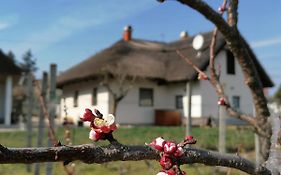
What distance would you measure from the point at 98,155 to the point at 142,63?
27105 millimetres

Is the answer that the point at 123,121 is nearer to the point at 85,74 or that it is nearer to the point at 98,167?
the point at 85,74

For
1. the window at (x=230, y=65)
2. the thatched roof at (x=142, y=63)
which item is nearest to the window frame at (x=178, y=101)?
the thatched roof at (x=142, y=63)

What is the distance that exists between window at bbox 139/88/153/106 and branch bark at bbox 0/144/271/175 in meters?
26.7

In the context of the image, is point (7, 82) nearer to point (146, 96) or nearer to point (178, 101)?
point (146, 96)

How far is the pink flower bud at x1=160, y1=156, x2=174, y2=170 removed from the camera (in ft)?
2.51

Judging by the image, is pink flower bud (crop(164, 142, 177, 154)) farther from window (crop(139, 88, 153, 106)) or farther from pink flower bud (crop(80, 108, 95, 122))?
window (crop(139, 88, 153, 106))

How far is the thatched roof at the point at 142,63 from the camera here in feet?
84.8

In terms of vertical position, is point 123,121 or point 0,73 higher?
point 0,73

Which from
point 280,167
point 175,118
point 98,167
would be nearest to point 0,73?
point 175,118

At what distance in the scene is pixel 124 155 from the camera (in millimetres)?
767

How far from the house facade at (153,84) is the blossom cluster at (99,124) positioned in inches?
954

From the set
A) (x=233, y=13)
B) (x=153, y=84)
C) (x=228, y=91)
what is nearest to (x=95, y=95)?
(x=153, y=84)

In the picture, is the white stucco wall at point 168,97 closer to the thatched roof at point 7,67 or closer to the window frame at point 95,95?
the window frame at point 95,95

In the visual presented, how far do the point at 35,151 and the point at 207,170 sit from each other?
5.76 metres
